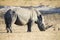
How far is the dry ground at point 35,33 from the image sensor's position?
2.22m

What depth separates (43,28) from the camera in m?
2.29

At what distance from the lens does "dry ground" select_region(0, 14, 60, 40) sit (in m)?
2.22

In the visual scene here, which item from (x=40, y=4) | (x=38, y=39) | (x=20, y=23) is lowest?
(x=38, y=39)

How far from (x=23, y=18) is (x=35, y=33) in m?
0.21

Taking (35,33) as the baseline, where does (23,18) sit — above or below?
above

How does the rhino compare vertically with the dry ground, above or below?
above

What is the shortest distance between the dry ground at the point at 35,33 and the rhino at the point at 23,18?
42 mm

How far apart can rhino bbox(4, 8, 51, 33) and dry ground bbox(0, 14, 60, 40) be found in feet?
0.14

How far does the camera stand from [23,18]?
2.26 metres

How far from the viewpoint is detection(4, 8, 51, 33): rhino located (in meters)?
2.23

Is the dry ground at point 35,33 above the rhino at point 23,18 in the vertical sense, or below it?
below

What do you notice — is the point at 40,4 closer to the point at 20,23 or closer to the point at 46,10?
the point at 46,10

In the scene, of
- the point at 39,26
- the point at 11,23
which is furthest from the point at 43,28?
the point at 11,23

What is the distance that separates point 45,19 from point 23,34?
0.28 m
